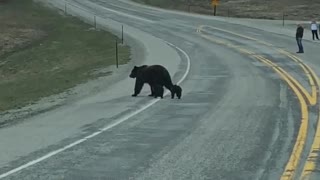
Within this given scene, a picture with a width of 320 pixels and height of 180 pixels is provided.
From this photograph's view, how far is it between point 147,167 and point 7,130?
16.6 ft

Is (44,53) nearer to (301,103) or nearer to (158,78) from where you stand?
(158,78)

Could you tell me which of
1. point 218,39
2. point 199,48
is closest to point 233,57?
point 199,48

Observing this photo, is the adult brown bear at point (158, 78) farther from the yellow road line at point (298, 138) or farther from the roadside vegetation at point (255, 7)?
the roadside vegetation at point (255, 7)

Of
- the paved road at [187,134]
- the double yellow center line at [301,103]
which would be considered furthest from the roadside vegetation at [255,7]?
the paved road at [187,134]

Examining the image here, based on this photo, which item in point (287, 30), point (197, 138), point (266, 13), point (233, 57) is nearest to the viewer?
point (197, 138)

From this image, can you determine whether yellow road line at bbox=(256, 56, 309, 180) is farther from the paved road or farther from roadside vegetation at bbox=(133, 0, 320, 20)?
roadside vegetation at bbox=(133, 0, 320, 20)

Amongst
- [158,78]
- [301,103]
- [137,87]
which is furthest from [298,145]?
[137,87]

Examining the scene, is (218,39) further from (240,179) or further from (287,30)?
(240,179)

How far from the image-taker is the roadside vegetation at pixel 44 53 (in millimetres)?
25016

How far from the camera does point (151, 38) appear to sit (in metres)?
43.2

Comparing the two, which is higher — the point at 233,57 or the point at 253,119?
the point at 253,119

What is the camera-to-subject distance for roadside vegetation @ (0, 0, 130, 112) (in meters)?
25.0

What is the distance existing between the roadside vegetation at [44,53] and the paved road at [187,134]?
4.09 meters

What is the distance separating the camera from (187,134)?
11828 millimetres
